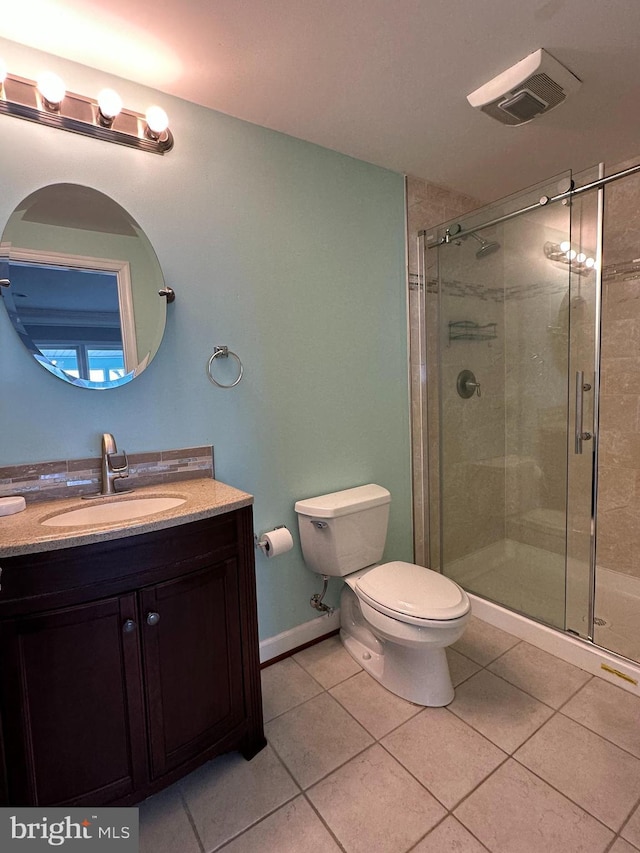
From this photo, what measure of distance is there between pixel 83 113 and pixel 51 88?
0.11m

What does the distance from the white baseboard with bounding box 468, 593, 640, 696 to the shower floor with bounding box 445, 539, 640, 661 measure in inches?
1.5

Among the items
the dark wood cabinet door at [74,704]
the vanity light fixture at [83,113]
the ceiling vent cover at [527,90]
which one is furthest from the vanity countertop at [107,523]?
the ceiling vent cover at [527,90]

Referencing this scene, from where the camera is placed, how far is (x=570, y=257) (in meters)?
1.95

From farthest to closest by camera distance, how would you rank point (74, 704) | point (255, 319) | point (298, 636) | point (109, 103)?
point (298, 636) → point (255, 319) → point (109, 103) → point (74, 704)

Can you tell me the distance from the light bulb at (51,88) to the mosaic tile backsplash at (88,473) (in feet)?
3.75

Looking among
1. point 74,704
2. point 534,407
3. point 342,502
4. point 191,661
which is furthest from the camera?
point 534,407

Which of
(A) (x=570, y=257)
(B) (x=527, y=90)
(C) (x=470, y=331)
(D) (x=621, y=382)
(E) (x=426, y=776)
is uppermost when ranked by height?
(B) (x=527, y=90)

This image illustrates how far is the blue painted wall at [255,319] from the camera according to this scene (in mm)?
1400

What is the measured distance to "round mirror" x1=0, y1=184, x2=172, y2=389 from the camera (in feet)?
4.42

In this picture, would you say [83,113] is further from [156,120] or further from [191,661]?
[191,661]

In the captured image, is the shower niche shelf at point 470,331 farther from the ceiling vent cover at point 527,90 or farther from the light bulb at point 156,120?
the light bulb at point 156,120

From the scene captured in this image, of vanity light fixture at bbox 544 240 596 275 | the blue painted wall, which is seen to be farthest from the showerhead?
the blue painted wall

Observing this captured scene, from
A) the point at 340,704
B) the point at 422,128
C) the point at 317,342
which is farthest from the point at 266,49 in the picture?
the point at 340,704

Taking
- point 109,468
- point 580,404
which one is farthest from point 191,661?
point 580,404
